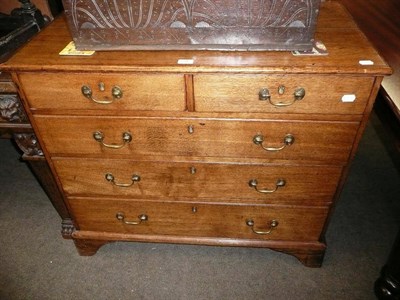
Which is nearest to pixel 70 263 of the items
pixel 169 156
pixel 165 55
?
pixel 169 156

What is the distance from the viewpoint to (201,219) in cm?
152

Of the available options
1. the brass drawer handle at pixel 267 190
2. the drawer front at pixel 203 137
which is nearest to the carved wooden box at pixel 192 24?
the drawer front at pixel 203 137

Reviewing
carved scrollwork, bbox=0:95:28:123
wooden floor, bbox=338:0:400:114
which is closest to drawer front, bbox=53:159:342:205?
carved scrollwork, bbox=0:95:28:123

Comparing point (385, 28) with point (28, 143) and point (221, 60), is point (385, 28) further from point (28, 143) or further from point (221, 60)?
point (28, 143)

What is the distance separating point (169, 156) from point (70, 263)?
0.92 meters

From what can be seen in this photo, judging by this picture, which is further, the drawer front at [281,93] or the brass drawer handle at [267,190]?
the brass drawer handle at [267,190]

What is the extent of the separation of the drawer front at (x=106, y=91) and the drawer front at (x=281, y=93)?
3.7 inches

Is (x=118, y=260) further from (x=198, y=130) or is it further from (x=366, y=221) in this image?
(x=366, y=221)

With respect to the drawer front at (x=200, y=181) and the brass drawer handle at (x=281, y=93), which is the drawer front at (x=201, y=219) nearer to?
the drawer front at (x=200, y=181)

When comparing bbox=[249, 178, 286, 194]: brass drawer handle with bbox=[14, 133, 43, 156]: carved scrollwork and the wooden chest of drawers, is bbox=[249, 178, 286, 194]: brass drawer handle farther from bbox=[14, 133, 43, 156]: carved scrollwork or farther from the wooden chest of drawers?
bbox=[14, 133, 43, 156]: carved scrollwork

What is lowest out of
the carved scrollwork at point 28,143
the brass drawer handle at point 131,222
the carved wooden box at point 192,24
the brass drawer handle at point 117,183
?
the brass drawer handle at point 131,222

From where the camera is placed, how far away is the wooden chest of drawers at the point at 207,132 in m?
1.06

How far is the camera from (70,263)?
171cm

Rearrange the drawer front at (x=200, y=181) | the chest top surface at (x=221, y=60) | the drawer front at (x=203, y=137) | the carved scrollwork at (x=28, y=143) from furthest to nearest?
the carved scrollwork at (x=28, y=143), the drawer front at (x=200, y=181), the drawer front at (x=203, y=137), the chest top surface at (x=221, y=60)
